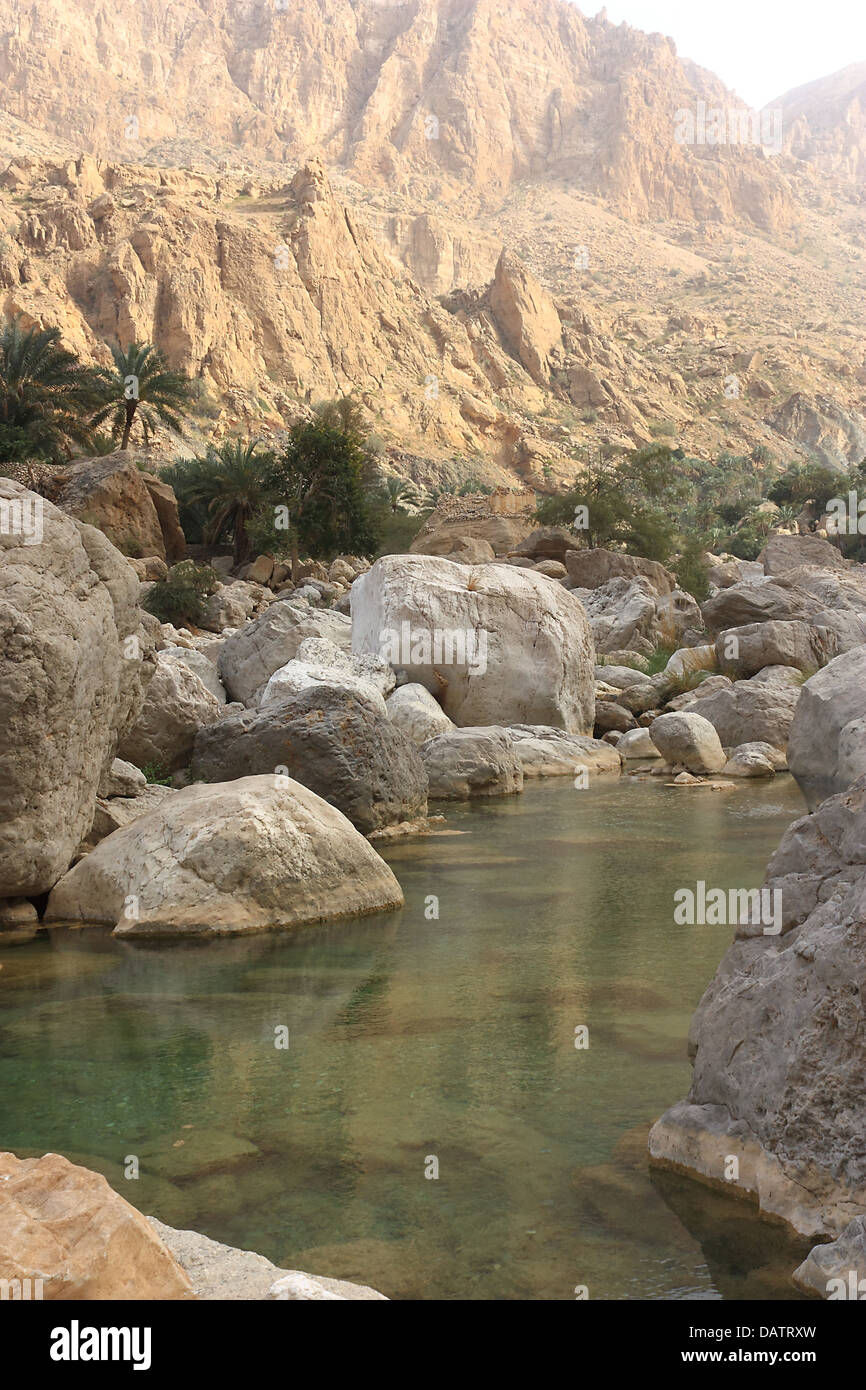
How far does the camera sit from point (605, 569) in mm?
24203

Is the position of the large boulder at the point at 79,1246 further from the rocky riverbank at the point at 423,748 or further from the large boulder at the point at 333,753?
the large boulder at the point at 333,753

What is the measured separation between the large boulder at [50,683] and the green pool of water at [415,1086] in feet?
2.03

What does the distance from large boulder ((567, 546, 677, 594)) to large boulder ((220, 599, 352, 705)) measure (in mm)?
10485

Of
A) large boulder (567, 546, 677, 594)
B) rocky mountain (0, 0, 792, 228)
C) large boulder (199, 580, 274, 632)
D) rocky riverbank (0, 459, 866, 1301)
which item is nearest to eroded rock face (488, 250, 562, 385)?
rocky mountain (0, 0, 792, 228)

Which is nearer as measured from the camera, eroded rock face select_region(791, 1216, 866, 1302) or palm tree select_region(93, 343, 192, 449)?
eroded rock face select_region(791, 1216, 866, 1302)

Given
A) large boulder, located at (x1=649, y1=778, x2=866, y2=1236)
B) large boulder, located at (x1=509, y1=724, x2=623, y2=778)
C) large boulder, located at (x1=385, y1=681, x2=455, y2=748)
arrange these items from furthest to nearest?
1. large boulder, located at (x1=509, y1=724, x2=623, y2=778)
2. large boulder, located at (x1=385, y1=681, x2=455, y2=748)
3. large boulder, located at (x1=649, y1=778, x2=866, y2=1236)

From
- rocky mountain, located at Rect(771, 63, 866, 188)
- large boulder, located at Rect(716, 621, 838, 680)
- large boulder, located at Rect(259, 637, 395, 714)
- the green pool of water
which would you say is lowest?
the green pool of water

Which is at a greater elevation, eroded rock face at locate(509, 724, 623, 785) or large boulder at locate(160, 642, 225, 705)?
large boulder at locate(160, 642, 225, 705)

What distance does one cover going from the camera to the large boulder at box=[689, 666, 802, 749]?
1335 cm

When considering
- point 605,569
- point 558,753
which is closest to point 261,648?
point 558,753

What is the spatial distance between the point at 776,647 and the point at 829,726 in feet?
22.3

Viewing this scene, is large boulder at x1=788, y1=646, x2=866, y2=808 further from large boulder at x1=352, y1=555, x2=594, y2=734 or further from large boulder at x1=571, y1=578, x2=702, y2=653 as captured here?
large boulder at x1=571, y1=578, x2=702, y2=653

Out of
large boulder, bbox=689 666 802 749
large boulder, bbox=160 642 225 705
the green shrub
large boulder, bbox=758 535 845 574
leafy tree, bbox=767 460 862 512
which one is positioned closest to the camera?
large boulder, bbox=689 666 802 749
